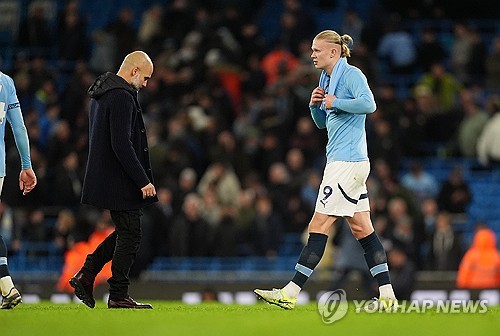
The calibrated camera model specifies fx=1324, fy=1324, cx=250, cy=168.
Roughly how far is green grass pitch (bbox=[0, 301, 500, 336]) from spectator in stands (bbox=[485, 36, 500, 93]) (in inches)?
549

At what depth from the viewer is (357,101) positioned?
1143 centimetres

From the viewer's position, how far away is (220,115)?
23.7m

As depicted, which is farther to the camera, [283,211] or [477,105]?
[477,105]

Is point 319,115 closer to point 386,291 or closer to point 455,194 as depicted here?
point 386,291

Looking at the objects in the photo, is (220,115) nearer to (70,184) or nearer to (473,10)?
(70,184)

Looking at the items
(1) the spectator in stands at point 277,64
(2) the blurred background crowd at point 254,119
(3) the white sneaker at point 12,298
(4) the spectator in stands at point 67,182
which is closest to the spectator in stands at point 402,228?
(2) the blurred background crowd at point 254,119

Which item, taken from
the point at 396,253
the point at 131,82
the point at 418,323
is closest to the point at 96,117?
the point at 131,82

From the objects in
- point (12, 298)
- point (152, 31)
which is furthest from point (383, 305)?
point (152, 31)

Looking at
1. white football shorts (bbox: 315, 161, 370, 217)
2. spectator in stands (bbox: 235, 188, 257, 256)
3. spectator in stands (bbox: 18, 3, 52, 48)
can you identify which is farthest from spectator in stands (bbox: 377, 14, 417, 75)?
white football shorts (bbox: 315, 161, 370, 217)

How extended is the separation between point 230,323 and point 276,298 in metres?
1.42

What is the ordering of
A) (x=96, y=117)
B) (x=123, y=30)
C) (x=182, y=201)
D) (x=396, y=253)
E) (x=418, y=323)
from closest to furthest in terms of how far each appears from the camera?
1. (x=418, y=323)
2. (x=96, y=117)
3. (x=396, y=253)
4. (x=182, y=201)
5. (x=123, y=30)

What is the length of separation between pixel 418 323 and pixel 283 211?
12.1 m

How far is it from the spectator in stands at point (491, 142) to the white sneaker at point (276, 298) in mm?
12382

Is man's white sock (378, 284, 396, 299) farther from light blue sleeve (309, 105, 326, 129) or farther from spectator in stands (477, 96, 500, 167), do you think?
spectator in stands (477, 96, 500, 167)
